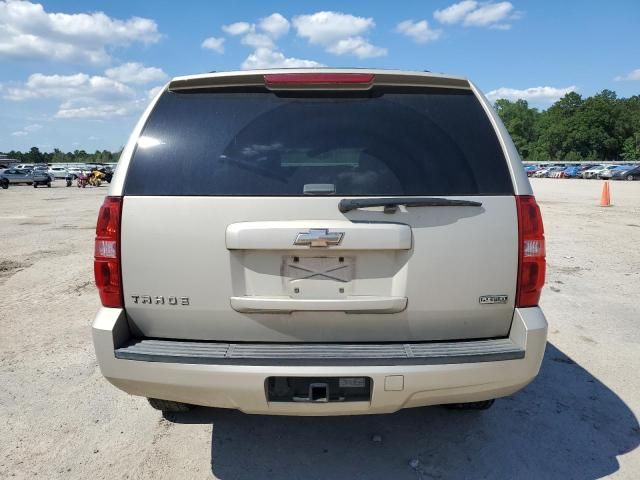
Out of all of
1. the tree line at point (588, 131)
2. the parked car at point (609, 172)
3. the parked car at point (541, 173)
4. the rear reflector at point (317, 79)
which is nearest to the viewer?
the rear reflector at point (317, 79)

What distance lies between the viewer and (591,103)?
346 feet

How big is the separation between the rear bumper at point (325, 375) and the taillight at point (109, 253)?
9 cm

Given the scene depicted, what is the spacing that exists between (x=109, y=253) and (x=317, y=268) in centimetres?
105

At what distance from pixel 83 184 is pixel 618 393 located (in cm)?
4530

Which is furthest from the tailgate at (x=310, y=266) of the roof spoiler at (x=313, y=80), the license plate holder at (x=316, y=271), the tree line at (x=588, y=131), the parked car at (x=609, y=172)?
the tree line at (x=588, y=131)

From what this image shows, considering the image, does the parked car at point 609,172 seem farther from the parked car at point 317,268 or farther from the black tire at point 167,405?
the black tire at point 167,405

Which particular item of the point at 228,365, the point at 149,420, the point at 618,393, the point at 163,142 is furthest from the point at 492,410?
the point at 163,142

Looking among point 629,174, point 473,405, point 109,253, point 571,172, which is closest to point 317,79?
point 109,253

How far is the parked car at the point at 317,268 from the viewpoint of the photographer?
2309 millimetres

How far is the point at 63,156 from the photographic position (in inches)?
5310

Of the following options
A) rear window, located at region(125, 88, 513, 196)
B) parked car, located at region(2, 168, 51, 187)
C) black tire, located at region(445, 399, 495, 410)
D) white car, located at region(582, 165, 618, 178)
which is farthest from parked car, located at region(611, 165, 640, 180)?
parked car, located at region(2, 168, 51, 187)

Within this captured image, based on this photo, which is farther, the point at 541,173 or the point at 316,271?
the point at 541,173

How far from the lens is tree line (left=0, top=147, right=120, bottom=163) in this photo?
4808 inches

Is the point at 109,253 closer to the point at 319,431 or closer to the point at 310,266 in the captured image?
the point at 310,266
